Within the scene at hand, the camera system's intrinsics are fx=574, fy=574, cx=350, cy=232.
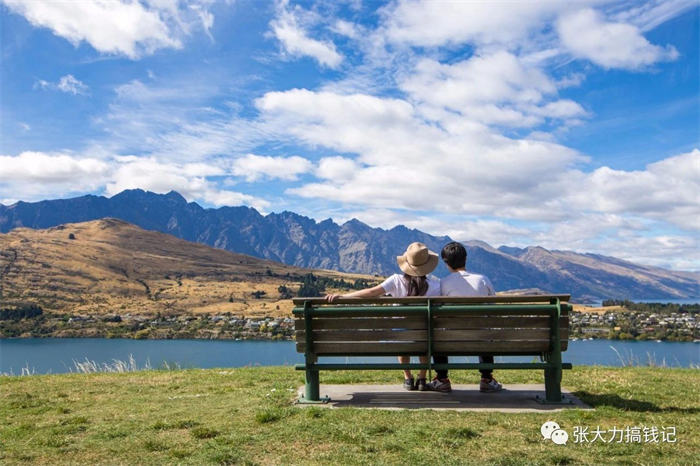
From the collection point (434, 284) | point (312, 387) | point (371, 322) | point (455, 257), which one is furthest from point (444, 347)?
point (312, 387)

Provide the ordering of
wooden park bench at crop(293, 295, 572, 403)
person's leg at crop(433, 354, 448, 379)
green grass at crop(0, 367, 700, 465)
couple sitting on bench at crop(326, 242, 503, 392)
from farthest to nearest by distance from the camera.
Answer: couple sitting on bench at crop(326, 242, 503, 392), person's leg at crop(433, 354, 448, 379), wooden park bench at crop(293, 295, 572, 403), green grass at crop(0, 367, 700, 465)

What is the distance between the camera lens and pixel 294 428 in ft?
20.4

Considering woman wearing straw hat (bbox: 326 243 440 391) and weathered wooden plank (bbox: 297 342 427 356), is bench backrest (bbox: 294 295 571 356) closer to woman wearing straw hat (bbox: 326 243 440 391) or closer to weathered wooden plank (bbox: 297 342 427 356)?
weathered wooden plank (bbox: 297 342 427 356)

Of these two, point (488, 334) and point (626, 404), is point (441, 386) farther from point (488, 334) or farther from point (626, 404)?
point (626, 404)

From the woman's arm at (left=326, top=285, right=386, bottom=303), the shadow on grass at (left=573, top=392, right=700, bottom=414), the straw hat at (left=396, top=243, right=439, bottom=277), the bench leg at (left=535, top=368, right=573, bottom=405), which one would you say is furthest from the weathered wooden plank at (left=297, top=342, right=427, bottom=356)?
the shadow on grass at (left=573, top=392, right=700, bottom=414)

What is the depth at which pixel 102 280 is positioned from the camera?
196 meters

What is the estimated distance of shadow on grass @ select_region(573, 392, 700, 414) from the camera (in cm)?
710

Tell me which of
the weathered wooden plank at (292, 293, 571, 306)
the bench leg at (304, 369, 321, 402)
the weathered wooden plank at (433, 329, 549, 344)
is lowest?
the bench leg at (304, 369, 321, 402)

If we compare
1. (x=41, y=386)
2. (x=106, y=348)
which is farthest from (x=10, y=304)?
(x=41, y=386)

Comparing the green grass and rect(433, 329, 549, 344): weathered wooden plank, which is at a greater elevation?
rect(433, 329, 549, 344): weathered wooden plank

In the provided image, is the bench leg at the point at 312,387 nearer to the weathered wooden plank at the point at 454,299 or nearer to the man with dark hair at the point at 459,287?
the weathered wooden plank at the point at 454,299

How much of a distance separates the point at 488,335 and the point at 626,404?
1.96m

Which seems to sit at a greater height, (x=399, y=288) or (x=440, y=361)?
(x=399, y=288)

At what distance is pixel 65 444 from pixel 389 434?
336 cm
